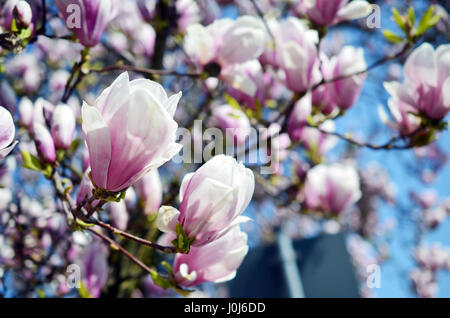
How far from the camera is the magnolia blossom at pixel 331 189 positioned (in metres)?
1.67

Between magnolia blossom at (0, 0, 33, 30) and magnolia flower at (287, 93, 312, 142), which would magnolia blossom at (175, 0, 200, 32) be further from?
magnolia blossom at (0, 0, 33, 30)

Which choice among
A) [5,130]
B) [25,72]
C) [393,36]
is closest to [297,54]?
[393,36]

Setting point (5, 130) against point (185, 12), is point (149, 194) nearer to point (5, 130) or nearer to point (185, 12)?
point (5, 130)

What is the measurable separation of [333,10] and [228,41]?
0.34 meters

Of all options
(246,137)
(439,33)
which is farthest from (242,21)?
(439,33)

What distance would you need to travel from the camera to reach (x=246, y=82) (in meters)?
1.33

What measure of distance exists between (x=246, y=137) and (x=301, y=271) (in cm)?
85

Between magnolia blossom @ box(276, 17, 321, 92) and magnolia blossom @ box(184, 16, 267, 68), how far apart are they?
90mm

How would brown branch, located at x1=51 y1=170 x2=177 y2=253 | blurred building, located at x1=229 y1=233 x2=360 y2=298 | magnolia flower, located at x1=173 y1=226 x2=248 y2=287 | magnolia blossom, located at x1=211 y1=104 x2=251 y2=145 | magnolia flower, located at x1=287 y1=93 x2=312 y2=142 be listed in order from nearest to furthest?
brown branch, located at x1=51 y1=170 x2=177 y2=253 < magnolia flower, located at x1=173 y1=226 x2=248 y2=287 < magnolia flower, located at x1=287 y1=93 x2=312 y2=142 < magnolia blossom, located at x1=211 y1=104 x2=251 y2=145 < blurred building, located at x1=229 y1=233 x2=360 y2=298

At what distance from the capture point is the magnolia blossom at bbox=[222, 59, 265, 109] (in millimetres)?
1327

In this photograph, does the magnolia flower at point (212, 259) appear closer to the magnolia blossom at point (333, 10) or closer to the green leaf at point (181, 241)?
the green leaf at point (181, 241)

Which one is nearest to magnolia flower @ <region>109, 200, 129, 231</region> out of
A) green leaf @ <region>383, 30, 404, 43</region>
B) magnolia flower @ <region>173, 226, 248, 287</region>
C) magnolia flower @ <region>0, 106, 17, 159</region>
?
magnolia flower @ <region>173, 226, 248, 287</region>

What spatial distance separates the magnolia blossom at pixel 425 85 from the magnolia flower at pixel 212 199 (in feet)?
2.13

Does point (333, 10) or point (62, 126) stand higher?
point (333, 10)
